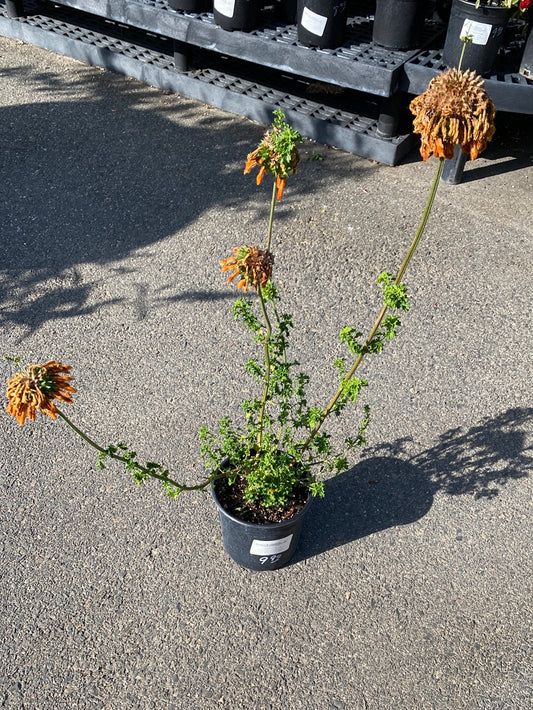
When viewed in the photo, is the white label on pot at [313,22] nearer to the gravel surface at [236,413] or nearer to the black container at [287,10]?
the black container at [287,10]

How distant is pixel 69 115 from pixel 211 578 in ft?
14.6

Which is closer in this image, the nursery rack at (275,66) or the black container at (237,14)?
the nursery rack at (275,66)

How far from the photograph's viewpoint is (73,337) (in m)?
4.13

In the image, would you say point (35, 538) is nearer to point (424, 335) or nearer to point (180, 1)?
point (424, 335)

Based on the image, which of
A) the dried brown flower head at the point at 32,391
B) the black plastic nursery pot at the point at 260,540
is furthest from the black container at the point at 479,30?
the dried brown flower head at the point at 32,391

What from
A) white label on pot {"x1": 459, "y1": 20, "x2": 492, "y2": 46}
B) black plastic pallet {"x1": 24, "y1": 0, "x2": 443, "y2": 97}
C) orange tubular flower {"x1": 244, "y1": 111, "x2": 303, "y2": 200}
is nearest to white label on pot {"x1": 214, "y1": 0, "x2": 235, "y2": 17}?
black plastic pallet {"x1": 24, "y1": 0, "x2": 443, "y2": 97}

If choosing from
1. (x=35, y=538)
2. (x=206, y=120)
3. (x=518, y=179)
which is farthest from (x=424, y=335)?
(x=206, y=120)

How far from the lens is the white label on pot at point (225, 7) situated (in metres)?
5.39

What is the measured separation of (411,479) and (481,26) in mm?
3080

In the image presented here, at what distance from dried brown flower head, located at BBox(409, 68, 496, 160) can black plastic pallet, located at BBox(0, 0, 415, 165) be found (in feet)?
11.7

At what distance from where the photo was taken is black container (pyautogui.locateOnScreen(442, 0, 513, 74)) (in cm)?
464

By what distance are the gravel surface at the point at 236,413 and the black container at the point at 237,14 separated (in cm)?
80

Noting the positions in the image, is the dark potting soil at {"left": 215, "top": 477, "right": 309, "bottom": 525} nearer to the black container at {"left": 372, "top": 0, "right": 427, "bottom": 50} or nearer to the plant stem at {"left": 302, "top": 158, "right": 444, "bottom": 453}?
the plant stem at {"left": 302, "top": 158, "right": 444, "bottom": 453}

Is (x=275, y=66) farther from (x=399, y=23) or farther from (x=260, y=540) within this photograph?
(x=260, y=540)
